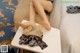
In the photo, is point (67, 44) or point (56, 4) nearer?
point (67, 44)

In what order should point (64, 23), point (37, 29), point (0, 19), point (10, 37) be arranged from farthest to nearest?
point (0, 19), point (10, 37), point (64, 23), point (37, 29)

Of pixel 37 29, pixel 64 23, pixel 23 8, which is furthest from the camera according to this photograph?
pixel 23 8

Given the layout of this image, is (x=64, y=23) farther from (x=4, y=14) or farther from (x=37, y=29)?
(x=4, y=14)

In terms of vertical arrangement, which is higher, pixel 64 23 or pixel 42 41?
pixel 64 23

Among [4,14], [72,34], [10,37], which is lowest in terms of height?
[10,37]

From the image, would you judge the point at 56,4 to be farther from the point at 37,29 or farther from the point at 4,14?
the point at 4,14

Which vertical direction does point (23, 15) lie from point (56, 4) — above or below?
below

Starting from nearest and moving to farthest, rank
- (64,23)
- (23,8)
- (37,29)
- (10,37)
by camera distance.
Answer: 1. (37,29)
2. (64,23)
3. (23,8)
4. (10,37)

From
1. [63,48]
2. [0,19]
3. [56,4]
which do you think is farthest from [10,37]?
[63,48]

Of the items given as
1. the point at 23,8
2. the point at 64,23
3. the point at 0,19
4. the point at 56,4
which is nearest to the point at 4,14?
the point at 0,19
